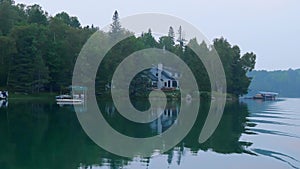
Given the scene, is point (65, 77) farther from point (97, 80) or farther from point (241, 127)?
point (241, 127)

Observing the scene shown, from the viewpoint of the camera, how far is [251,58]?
7356 centimetres

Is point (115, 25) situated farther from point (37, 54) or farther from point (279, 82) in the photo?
point (279, 82)

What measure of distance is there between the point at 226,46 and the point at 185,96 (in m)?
16.2

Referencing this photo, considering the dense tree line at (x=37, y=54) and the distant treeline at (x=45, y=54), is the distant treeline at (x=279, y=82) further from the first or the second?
the dense tree line at (x=37, y=54)

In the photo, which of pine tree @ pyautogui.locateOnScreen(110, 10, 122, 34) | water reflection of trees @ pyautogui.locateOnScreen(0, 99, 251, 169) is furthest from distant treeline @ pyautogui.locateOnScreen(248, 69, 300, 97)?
water reflection of trees @ pyautogui.locateOnScreen(0, 99, 251, 169)

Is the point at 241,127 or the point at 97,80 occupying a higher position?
the point at 97,80

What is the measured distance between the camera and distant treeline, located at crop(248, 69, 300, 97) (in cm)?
13712

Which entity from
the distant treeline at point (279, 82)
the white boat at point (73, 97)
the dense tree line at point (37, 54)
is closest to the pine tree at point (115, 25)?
the dense tree line at point (37, 54)

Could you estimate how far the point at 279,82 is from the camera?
5714 inches

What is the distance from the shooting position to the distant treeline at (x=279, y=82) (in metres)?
137

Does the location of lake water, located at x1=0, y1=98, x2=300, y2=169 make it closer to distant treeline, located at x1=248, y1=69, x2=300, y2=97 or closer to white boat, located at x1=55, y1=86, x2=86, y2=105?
white boat, located at x1=55, y1=86, x2=86, y2=105

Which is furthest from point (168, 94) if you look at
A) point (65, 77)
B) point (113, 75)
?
point (65, 77)

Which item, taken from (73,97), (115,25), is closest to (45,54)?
(73,97)

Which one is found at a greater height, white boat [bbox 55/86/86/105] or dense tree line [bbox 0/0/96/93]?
dense tree line [bbox 0/0/96/93]
